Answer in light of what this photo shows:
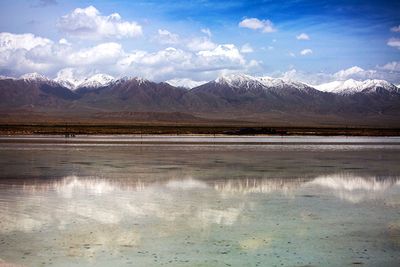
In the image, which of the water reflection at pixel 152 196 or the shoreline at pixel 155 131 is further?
the shoreline at pixel 155 131

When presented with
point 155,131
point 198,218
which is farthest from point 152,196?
point 155,131

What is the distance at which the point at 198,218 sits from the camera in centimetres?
1173

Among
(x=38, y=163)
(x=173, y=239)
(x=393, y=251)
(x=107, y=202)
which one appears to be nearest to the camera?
(x=393, y=251)

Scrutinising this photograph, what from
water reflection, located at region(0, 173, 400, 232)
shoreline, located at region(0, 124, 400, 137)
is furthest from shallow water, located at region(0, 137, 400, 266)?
shoreline, located at region(0, 124, 400, 137)

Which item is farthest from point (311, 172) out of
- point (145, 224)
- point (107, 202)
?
point (145, 224)

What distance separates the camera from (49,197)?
47.0ft

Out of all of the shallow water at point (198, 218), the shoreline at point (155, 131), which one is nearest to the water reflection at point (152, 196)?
the shallow water at point (198, 218)

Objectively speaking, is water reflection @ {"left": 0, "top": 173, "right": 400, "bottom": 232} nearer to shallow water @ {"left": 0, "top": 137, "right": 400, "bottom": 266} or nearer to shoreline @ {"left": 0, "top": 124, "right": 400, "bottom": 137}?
shallow water @ {"left": 0, "top": 137, "right": 400, "bottom": 266}

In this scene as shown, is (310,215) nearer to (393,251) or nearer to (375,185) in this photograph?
(393,251)

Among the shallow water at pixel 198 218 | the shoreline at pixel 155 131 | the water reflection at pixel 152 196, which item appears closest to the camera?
the shallow water at pixel 198 218

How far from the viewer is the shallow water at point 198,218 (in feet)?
28.9

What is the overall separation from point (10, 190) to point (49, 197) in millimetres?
1885

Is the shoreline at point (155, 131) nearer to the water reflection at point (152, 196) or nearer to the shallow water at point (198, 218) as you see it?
the shallow water at point (198, 218)

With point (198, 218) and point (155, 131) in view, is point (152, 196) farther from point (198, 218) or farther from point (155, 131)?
point (155, 131)
